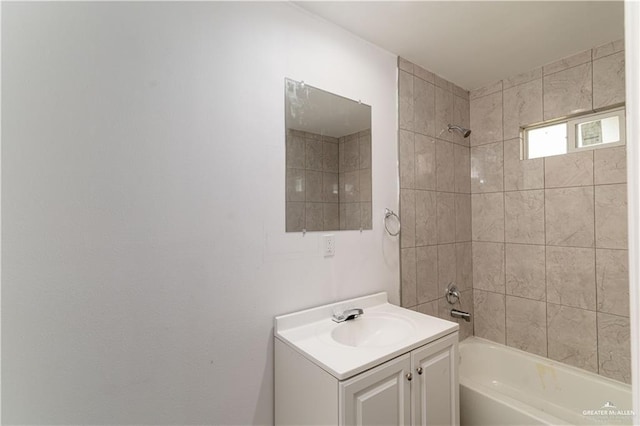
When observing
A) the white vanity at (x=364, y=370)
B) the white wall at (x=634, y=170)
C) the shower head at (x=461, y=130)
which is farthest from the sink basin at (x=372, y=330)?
the shower head at (x=461, y=130)

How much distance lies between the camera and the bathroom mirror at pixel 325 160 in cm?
141

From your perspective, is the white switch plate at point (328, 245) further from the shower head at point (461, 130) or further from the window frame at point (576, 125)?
the window frame at point (576, 125)

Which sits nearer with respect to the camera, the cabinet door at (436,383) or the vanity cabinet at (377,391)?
the vanity cabinet at (377,391)

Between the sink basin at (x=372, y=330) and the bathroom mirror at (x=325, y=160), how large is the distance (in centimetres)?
50

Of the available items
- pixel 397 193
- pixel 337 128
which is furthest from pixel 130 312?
pixel 397 193

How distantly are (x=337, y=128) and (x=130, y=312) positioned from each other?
4.15ft

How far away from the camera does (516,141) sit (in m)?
2.12

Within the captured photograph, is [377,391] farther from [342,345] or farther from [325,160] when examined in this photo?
[325,160]

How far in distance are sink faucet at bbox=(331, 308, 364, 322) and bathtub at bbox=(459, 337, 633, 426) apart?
2.83 feet

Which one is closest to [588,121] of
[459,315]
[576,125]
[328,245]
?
[576,125]

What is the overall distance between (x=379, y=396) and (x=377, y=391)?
21mm

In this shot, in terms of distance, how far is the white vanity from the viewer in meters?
1.00

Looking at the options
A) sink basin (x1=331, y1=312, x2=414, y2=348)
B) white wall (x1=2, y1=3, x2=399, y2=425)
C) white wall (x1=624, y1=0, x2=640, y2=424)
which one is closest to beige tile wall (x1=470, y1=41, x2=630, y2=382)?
sink basin (x1=331, y1=312, x2=414, y2=348)

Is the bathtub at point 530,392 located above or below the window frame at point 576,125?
below
